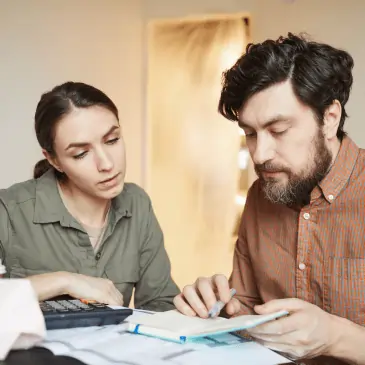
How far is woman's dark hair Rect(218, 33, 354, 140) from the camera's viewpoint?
4.85ft

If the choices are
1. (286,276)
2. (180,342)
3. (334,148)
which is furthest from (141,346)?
(334,148)

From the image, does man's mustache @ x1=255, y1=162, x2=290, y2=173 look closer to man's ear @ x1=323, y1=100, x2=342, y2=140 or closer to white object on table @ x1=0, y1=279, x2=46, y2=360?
man's ear @ x1=323, y1=100, x2=342, y2=140

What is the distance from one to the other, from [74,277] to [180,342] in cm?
51

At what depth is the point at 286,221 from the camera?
1.56m

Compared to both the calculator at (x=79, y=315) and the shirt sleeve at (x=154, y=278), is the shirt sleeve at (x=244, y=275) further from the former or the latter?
the calculator at (x=79, y=315)

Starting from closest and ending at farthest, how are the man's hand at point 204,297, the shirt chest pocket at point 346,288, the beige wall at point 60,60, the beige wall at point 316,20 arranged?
the man's hand at point 204,297, the shirt chest pocket at point 346,288, the beige wall at point 316,20, the beige wall at point 60,60

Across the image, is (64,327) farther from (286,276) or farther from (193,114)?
(193,114)

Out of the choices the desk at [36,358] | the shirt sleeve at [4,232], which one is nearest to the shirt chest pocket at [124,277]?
the shirt sleeve at [4,232]

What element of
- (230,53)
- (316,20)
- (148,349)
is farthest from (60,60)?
(148,349)

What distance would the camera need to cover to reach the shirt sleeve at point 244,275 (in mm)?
1641

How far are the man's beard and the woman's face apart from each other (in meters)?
0.46

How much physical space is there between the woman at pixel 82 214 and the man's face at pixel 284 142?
48 centimetres

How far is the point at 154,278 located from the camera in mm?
1843

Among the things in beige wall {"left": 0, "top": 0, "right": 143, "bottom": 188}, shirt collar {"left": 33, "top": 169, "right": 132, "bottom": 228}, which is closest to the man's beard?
shirt collar {"left": 33, "top": 169, "right": 132, "bottom": 228}
